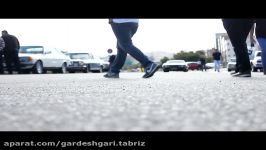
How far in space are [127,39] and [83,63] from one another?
553 inches

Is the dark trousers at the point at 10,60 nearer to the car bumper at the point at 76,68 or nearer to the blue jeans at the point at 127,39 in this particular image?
the car bumper at the point at 76,68

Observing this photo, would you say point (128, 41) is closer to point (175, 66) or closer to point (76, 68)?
point (76, 68)

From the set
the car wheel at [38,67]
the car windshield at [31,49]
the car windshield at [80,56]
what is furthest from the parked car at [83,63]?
the car wheel at [38,67]

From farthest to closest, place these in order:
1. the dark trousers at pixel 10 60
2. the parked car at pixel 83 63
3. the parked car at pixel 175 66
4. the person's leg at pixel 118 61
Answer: the parked car at pixel 175 66
the parked car at pixel 83 63
the dark trousers at pixel 10 60
the person's leg at pixel 118 61

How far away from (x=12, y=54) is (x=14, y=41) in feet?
1.65

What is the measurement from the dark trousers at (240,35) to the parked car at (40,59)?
37.4 feet

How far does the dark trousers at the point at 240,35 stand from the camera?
17.8 feet

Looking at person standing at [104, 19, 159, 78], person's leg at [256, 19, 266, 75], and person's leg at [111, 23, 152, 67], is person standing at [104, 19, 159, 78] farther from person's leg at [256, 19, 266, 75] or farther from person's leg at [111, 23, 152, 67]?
person's leg at [256, 19, 266, 75]

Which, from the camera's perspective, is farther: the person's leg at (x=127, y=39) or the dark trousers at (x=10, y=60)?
the dark trousers at (x=10, y=60)

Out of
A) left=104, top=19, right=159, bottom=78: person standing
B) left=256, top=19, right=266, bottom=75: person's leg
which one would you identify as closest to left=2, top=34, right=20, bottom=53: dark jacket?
left=104, top=19, right=159, bottom=78: person standing

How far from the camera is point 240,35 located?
5523 mm

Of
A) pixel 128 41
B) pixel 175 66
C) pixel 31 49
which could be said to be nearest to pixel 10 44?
pixel 31 49
